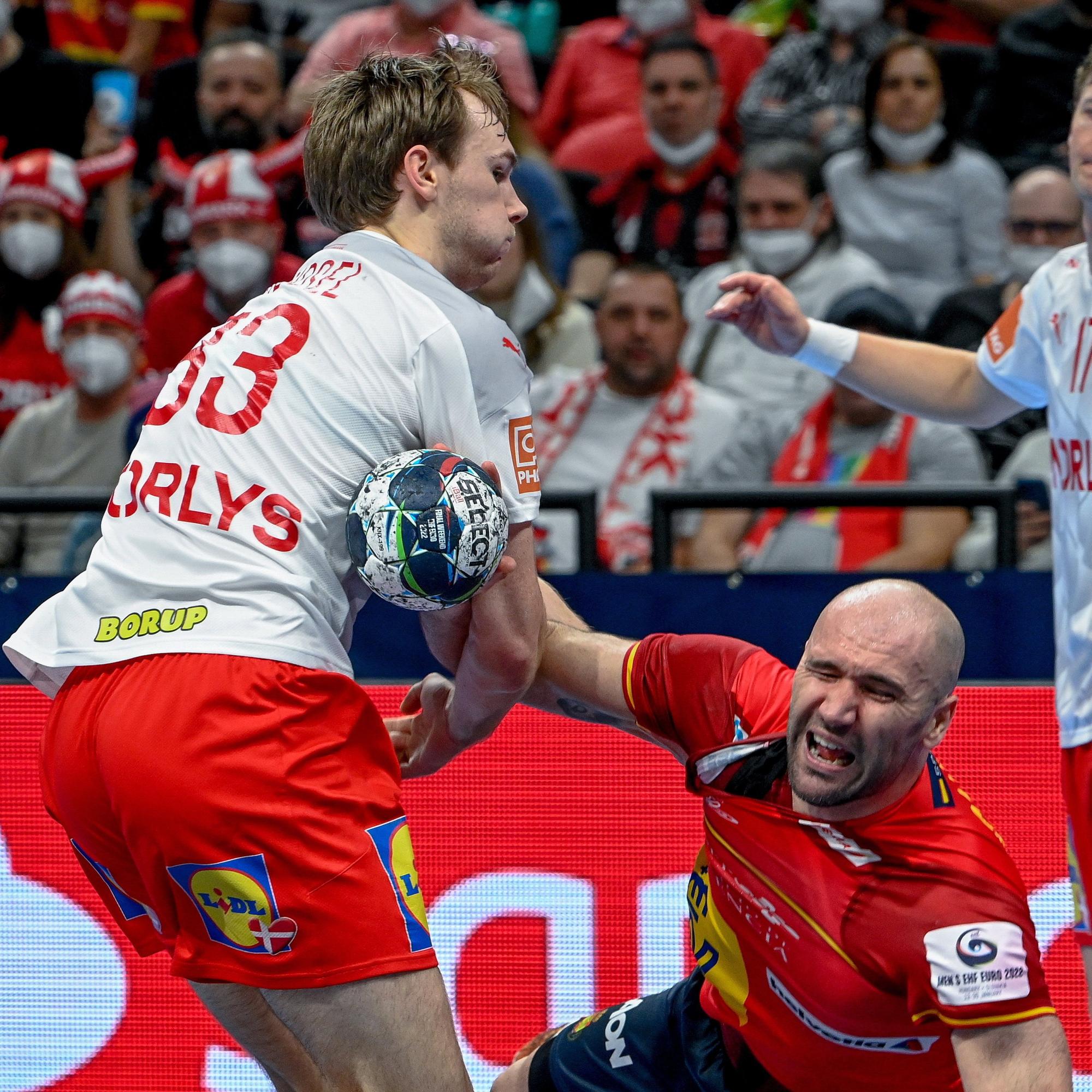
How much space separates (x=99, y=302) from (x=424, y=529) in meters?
4.39

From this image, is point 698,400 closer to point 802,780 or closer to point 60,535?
point 60,535

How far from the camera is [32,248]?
681cm

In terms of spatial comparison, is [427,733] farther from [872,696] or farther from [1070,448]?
[1070,448]

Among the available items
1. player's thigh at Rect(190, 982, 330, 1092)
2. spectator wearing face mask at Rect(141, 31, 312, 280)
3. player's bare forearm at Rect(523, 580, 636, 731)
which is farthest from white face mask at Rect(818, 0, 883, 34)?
player's thigh at Rect(190, 982, 330, 1092)

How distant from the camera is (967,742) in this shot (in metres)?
3.59

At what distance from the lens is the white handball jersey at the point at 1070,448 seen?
285cm

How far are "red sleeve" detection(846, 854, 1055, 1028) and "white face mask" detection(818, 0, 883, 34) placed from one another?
554 centimetres

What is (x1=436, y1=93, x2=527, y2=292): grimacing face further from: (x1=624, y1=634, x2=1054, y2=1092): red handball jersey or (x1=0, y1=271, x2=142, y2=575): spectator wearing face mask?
(x1=0, y1=271, x2=142, y2=575): spectator wearing face mask

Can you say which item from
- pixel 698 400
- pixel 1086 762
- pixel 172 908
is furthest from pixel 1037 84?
pixel 172 908

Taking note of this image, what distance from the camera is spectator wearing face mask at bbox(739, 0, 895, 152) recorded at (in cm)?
711

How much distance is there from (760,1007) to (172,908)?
3.18ft

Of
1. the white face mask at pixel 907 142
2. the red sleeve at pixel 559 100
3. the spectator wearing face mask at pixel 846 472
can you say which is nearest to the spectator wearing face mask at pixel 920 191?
the white face mask at pixel 907 142

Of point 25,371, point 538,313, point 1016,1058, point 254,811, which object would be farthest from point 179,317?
point 1016,1058

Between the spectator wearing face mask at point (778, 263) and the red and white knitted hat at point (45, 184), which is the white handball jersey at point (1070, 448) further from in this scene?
the red and white knitted hat at point (45, 184)
